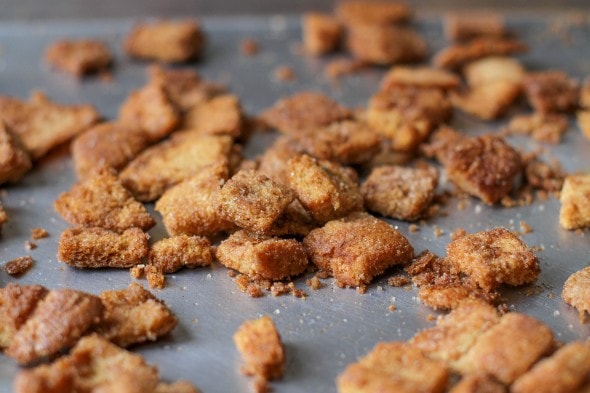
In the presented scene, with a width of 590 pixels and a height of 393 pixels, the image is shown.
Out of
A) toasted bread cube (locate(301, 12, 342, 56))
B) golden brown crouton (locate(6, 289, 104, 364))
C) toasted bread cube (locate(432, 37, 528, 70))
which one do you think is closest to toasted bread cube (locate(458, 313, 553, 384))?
golden brown crouton (locate(6, 289, 104, 364))

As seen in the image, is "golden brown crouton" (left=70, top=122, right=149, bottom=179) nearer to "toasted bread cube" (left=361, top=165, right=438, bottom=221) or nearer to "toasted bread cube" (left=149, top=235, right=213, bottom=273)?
"toasted bread cube" (left=149, top=235, right=213, bottom=273)

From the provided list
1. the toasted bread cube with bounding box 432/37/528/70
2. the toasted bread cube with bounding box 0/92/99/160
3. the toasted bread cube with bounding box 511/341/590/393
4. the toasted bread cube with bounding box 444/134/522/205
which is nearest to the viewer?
the toasted bread cube with bounding box 511/341/590/393

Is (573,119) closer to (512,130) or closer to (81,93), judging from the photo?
(512,130)

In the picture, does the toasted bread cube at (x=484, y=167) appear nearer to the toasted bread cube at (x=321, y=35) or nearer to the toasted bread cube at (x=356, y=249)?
the toasted bread cube at (x=356, y=249)

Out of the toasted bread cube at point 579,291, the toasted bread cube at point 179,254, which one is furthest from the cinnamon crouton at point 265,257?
the toasted bread cube at point 579,291

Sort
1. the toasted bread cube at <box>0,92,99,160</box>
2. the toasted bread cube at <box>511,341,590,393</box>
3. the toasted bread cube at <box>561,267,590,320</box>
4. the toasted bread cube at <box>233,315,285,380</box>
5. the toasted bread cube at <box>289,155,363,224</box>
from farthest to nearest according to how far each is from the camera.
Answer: the toasted bread cube at <box>0,92,99,160</box>
the toasted bread cube at <box>289,155,363,224</box>
the toasted bread cube at <box>561,267,590,320</box>
the toasted bread cube at <box>233,315,285,380</box>
the toasted bread cube at <box>511,341,590,393</box>

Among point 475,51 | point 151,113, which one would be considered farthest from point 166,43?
point 475,51

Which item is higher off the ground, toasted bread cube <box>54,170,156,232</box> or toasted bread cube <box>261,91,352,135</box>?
toasted bread cube <box>261,91,352,135</box>
